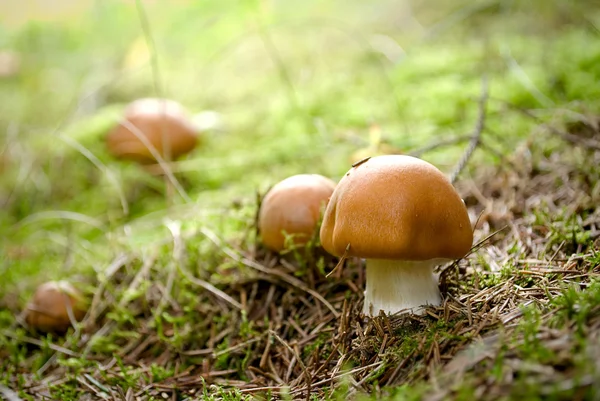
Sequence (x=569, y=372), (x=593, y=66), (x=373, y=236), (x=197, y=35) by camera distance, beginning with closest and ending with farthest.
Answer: (x=569, y=372), (x=373, y=236), (x=593, y=66), (x=197, y=35)

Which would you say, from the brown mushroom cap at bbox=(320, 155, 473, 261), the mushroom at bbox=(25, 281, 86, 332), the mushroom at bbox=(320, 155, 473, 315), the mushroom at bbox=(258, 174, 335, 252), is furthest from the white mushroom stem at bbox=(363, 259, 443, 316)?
the mushroom at bbox=(25, 281, 86, 332)

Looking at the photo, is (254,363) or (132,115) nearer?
(254,363)

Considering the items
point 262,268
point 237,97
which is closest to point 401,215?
point 262,268

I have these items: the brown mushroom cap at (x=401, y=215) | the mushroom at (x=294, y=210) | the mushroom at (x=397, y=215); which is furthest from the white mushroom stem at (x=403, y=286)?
the mushroom at (x=294, y=210)

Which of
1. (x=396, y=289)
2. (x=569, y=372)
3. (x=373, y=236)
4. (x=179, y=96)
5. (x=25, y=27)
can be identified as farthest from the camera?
(x=25, y=27)

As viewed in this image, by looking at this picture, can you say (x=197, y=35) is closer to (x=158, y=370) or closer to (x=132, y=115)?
(x=132, y=115)

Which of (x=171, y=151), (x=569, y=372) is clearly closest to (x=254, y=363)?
(x=569, y=372)
